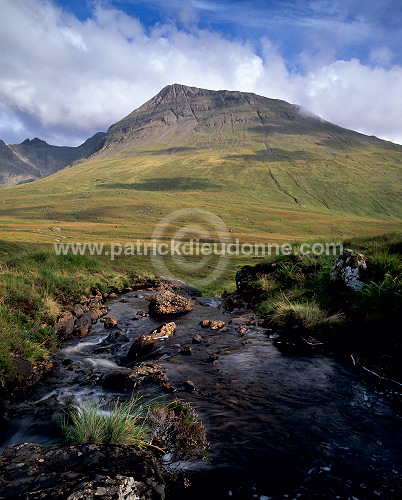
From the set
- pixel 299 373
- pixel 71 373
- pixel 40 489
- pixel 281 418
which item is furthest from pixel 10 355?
pixel 299 373

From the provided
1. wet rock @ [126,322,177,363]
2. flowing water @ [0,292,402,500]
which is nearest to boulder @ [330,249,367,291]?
flowing water @ [0,292,402,500]

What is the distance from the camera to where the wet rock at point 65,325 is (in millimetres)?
12953

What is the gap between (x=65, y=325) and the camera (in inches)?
528

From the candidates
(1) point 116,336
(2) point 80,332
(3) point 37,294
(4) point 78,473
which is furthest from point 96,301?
(4) point 78,473

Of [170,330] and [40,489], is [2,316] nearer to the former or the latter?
[170,330]

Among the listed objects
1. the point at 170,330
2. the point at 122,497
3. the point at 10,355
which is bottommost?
the point at 170,330

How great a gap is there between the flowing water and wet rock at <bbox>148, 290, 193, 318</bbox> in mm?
5447

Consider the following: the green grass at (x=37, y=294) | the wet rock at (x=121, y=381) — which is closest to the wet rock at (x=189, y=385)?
the wet rock at (x=121, y=381)

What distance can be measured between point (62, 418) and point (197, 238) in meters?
86.4

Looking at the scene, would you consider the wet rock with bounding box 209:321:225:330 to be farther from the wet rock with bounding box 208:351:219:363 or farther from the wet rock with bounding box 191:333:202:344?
the wet rock with bounding box 208:351:219:363

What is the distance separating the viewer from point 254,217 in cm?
→ 16725

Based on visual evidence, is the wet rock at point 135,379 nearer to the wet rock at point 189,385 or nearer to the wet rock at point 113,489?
the wet rock at point 189,385

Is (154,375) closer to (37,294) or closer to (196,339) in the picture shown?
(196,339)

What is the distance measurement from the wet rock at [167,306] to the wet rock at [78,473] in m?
12.8
